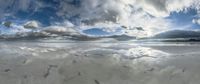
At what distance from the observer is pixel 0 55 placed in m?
5.21

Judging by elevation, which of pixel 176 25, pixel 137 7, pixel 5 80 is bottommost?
pixel 5 80

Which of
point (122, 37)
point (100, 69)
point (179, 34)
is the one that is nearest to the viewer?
point (100, 69)

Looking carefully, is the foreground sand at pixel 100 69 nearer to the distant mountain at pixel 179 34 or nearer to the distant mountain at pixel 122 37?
the distant mountain at pixel 179 34

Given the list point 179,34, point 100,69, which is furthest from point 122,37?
point 100,69

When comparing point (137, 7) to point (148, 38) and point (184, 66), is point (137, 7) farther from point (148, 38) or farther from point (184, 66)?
point (184, 66)

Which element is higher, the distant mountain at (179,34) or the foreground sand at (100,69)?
the distant mountain at (179,34)

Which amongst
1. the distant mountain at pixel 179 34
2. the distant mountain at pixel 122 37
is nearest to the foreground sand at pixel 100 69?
the distant mountain at pixel 179 34

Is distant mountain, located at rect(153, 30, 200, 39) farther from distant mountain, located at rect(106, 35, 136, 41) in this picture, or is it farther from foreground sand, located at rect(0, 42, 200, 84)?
foreground sand, located at rect(0, 42, 200, 84)

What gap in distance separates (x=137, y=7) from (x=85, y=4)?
1.12 meters

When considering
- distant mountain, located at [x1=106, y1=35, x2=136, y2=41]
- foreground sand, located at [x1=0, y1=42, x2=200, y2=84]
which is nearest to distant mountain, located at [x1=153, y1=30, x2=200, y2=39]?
distant mountain, located at [x1=106, y1=35, x2=136, y2=41]

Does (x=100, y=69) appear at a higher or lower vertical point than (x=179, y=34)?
lower

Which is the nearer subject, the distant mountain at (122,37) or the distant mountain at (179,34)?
the distant mountain at (179,34)

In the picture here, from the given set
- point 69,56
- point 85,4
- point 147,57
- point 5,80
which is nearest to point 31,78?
point 5,80

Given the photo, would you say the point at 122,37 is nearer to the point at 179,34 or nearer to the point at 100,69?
the point at 179,34
